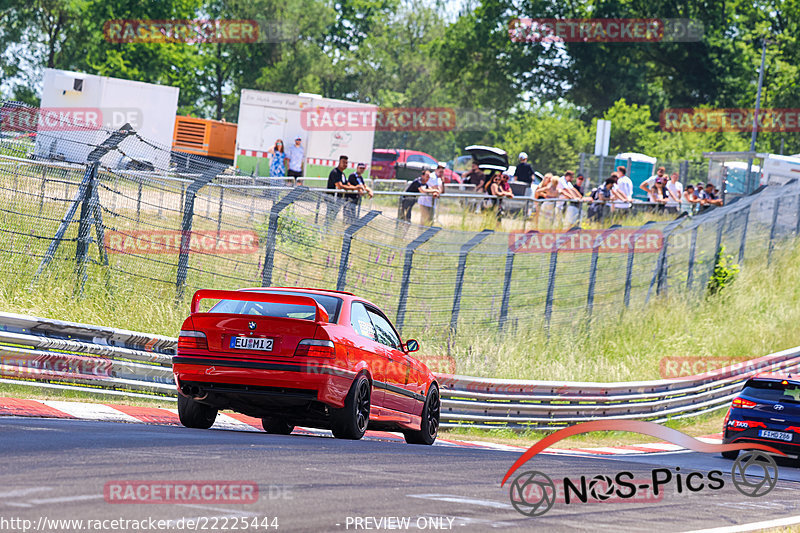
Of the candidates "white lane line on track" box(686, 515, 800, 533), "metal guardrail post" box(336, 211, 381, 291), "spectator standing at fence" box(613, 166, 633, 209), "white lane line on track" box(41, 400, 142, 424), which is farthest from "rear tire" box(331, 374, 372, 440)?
"spectator standing at fence" box(613, 166, 633, 209)

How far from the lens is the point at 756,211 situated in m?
29.6

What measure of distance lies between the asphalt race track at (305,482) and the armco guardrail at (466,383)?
1.73 metres

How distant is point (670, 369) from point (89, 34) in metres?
54.8

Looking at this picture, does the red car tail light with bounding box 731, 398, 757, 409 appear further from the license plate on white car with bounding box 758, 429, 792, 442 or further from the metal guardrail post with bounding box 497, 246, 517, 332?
the metal guardrail post with bounding box 497, 246, 517, 332

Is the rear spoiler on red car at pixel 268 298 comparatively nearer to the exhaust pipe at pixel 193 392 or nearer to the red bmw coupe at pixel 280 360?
the red bmw coupe at pixel 280 360

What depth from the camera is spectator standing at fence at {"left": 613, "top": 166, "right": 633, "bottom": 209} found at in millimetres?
26172

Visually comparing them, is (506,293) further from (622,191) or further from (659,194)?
(659,194)

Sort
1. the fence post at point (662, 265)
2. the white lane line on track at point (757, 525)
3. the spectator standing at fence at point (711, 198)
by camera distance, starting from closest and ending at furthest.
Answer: the white lane line on track at point (757, 525), the fence post at point (662, 265), the spectator standing at fence at point (711, 198)

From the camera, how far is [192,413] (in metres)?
10.8

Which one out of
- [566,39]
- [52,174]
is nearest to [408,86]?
[566,39]

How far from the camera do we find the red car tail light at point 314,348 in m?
10.0

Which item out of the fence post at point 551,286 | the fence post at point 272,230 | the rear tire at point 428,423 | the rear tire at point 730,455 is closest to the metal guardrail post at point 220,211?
the fence post at point 272,230

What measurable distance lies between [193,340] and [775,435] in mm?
10146

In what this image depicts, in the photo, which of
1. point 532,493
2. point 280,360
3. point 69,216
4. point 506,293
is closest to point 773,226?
point 506,293
